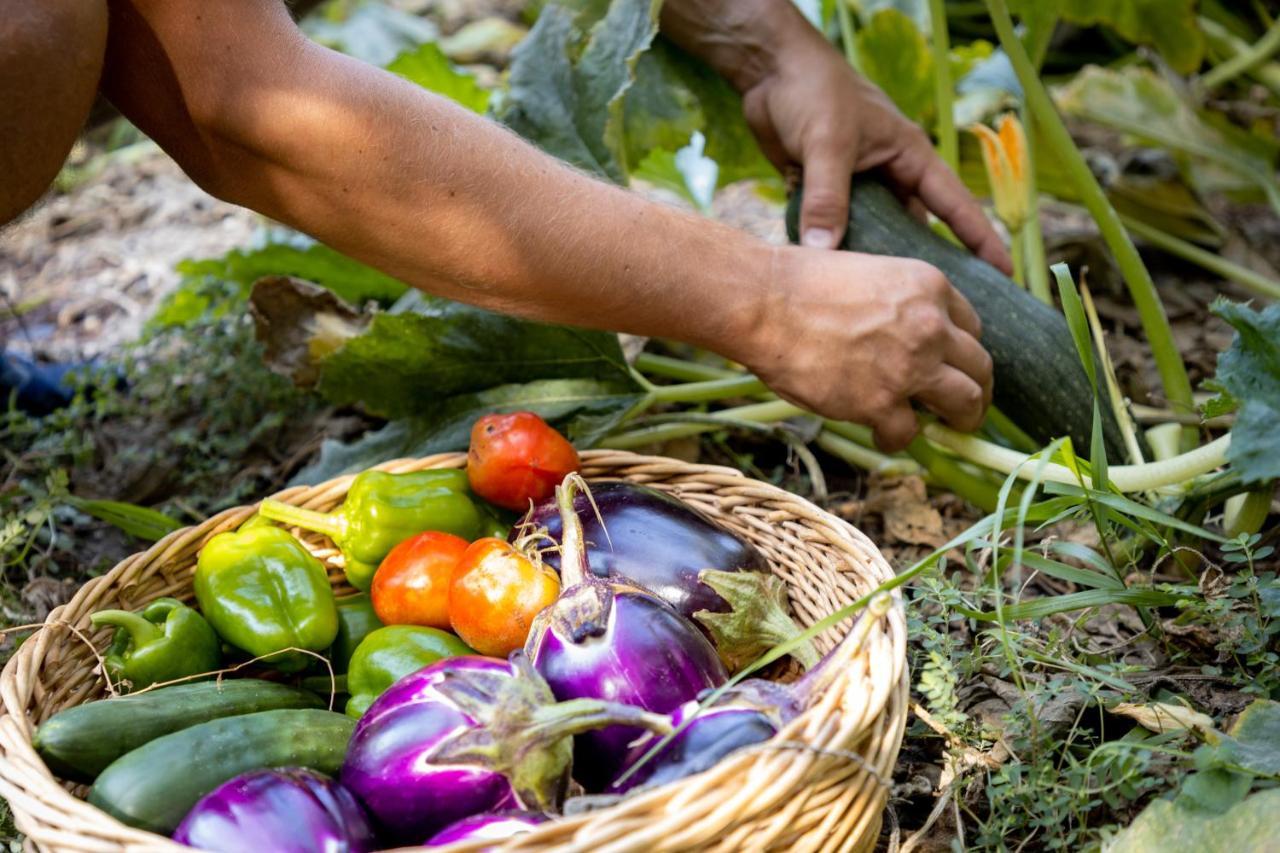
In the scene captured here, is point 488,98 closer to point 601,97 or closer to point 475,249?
point 601,97

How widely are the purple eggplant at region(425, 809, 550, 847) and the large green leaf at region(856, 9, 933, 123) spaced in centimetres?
216

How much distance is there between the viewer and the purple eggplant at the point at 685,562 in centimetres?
157

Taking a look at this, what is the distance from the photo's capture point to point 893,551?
233cm

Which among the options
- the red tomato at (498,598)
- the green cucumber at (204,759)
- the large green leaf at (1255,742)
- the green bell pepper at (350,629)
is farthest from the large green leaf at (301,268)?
the large green leaf at (1255,742)

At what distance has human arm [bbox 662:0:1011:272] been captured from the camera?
233 centimetres

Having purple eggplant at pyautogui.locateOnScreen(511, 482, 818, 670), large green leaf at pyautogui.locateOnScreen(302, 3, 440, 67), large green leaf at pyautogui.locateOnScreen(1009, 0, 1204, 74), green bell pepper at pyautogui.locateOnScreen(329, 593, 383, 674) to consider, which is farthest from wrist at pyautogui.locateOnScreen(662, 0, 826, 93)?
large green leaf at pyautogui.locateOnScreen(302, 3, 440, 67)

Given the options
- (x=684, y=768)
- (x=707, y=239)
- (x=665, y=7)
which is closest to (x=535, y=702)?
(x=684, y=768)

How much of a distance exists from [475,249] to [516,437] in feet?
1.03

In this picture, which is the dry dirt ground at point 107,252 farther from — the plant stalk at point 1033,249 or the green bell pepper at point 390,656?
the plant stalk at point 1033,249

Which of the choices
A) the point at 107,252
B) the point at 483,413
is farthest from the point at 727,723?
the point at 107,252

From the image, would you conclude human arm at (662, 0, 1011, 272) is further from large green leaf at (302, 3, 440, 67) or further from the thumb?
large green leaf at (302, 3, 440, 67)

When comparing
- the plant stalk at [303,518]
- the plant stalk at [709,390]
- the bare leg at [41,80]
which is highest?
the bare leg at [41,80]

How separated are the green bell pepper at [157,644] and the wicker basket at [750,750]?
0.13ft

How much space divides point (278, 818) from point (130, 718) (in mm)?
314
